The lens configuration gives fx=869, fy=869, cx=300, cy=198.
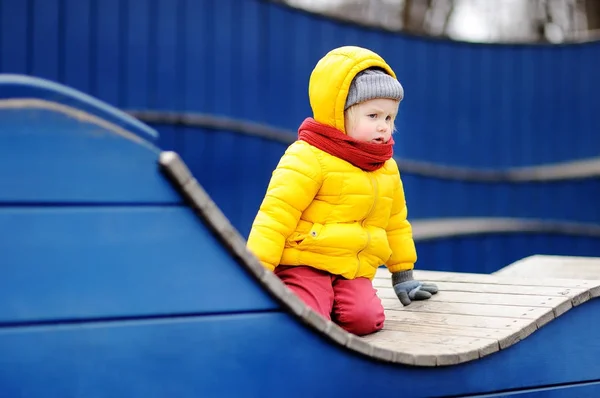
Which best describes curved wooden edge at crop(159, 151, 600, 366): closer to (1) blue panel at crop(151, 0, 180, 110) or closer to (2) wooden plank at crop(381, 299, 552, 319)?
(2) wooden plank at crop(381, 299, 552, 319)

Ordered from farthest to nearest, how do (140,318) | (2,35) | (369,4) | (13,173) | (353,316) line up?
(369,4), (2,35), (353,316), (140,318), (13,173)

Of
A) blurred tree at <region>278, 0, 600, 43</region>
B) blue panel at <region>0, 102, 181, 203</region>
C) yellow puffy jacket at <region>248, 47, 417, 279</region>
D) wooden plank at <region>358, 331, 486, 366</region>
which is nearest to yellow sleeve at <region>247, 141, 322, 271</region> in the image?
yellow puffy jacket at <region>248, 47, 417, 279</region>

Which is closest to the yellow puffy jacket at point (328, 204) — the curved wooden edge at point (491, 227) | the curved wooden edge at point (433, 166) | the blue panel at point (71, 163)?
the blue panel at point (71, 163)

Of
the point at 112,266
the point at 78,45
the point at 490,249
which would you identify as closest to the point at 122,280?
the point at 112,266

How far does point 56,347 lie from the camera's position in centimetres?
153

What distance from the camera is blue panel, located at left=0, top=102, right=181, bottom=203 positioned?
1.51 meters

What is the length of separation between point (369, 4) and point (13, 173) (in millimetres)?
12760

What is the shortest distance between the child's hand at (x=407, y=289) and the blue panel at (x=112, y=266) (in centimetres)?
116

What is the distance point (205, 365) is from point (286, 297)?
22 centimetres

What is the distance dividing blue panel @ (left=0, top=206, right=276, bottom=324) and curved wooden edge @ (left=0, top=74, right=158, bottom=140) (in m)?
0.16

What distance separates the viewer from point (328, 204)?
2494 millimetres

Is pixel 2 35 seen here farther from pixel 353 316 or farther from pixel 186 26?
pixel 353 316

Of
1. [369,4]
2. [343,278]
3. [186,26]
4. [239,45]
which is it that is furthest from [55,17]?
[369,4]

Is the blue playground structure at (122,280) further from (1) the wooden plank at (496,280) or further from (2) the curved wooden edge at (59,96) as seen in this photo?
(1) the wooden plank at (496,280)
